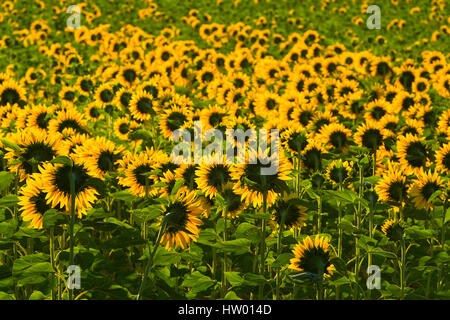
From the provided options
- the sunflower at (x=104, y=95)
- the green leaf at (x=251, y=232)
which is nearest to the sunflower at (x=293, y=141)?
the green leaf at (x=251, y=232)

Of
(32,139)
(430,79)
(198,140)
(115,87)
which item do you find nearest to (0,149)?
(32,139)

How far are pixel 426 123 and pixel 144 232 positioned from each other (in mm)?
4342

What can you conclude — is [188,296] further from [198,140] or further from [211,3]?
[211,3]

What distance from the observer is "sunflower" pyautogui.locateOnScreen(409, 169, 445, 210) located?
11.2ft

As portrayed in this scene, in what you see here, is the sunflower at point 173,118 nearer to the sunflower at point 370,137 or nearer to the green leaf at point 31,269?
the sunflower at point 370,137

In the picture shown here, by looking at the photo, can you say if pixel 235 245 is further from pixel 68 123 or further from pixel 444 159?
pixel 68 123

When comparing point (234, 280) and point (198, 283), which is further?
point (198, 283)

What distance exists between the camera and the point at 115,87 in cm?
707

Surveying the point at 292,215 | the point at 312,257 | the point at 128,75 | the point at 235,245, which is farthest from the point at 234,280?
the point at 128,75

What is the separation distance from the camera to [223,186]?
3.12 meters

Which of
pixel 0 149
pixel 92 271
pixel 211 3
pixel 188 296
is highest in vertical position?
pixel 211 3

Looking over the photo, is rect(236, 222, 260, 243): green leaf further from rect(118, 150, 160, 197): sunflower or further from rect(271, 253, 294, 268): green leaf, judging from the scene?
rect(118, 150, 160, 197): sunflower

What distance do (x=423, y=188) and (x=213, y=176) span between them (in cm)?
147

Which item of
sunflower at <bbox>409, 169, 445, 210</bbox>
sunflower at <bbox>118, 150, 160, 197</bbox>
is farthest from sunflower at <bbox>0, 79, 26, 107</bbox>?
sunflower at <bbox>409, 169, 445, 210</bbox>
